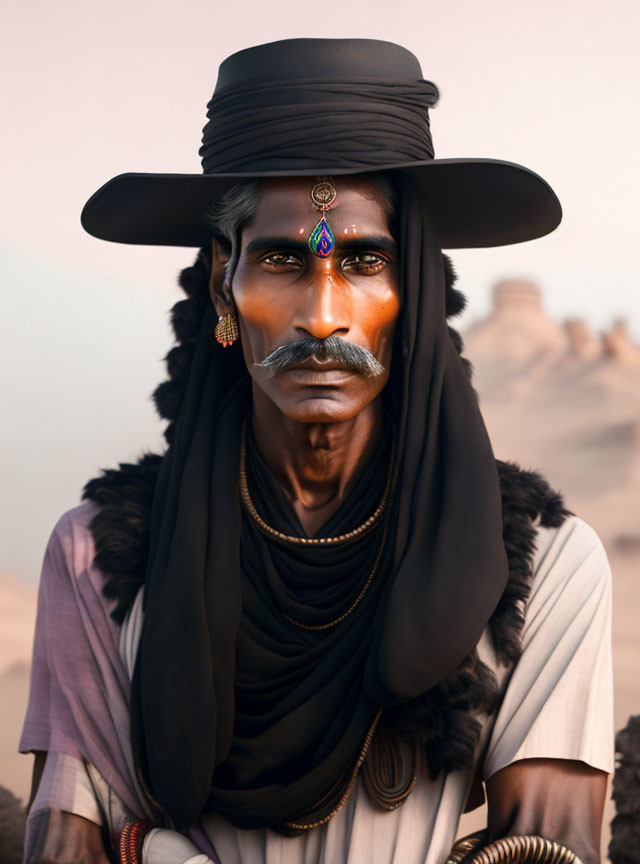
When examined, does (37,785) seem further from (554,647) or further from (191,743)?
(554,647)

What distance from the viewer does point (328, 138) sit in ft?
10.0

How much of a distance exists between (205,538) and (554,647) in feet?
2.37

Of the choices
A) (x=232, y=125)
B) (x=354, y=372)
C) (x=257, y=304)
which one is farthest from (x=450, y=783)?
(x=232, y=125)

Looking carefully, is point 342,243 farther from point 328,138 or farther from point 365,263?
point 328,138

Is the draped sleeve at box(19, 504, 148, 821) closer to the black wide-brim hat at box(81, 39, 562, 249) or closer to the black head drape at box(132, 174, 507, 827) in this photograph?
the black head drape at box(132, 174, 507, 827)

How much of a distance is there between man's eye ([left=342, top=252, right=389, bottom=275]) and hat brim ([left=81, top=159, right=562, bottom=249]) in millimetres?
166

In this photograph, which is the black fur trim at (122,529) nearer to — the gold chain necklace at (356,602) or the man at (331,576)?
the man at (331,576)

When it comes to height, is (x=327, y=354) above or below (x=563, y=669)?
above

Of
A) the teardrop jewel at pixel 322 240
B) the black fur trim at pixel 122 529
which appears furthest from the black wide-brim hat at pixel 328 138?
the black fur trim at pixel 122 529

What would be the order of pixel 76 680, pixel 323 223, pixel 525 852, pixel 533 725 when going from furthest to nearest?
1. pixel 76 680
2. pixel 323 223
3. pixel 533 725
4. pixel 525 852

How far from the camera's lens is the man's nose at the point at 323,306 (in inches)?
118

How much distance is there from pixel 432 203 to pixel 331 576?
2.69ft

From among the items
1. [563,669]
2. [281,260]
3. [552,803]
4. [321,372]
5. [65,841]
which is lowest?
[65,841]

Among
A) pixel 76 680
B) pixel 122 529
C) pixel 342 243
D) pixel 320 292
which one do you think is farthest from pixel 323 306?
pixel 76 680
